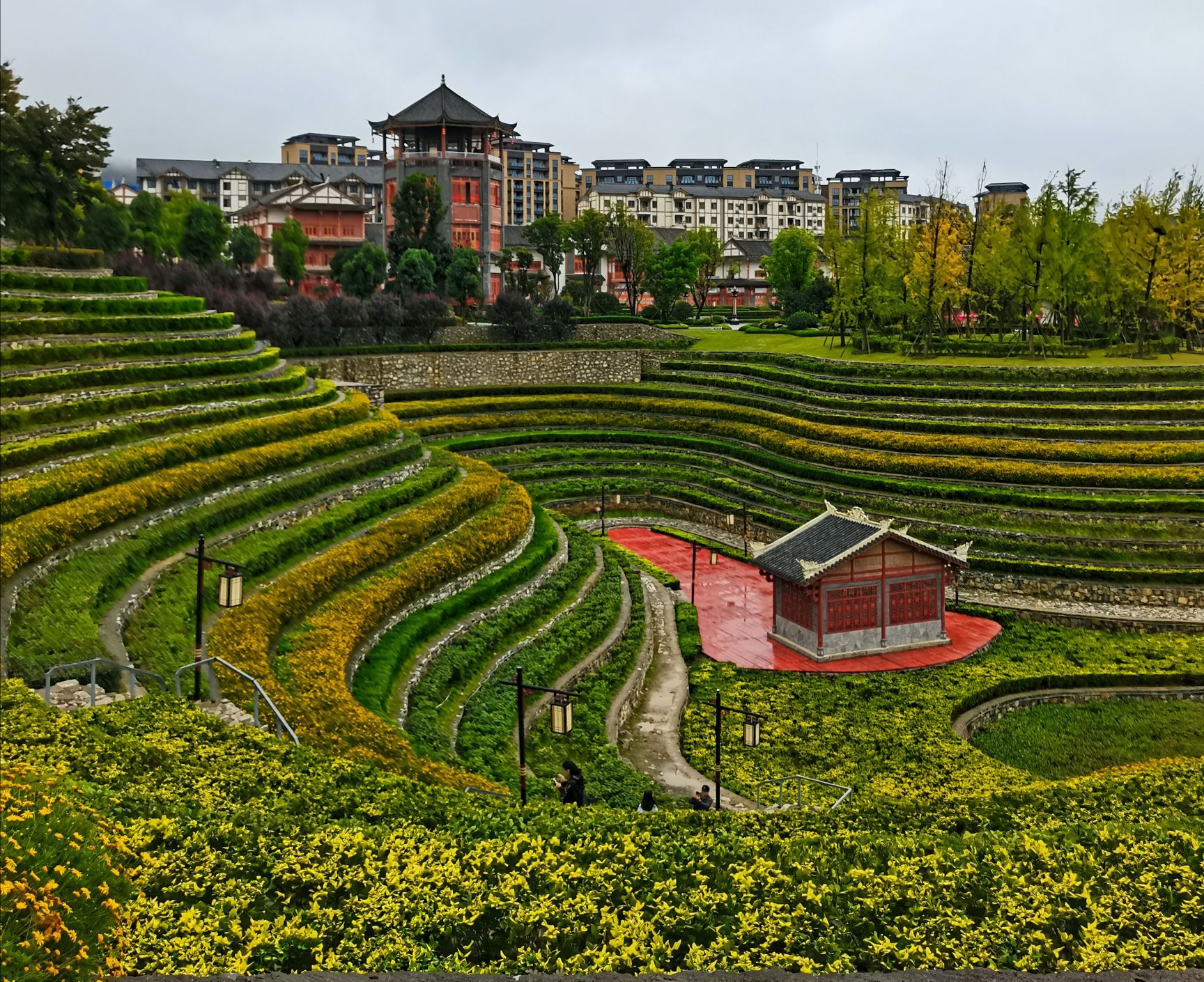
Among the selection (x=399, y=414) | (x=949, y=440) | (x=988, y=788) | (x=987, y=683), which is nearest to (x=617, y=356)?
(x=399, y=414)

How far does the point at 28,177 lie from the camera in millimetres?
41906

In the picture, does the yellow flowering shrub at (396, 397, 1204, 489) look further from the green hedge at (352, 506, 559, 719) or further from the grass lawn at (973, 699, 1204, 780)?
the green hedge at (352, 506, 559, 719)

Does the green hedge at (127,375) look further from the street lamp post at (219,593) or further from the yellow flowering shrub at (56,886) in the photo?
the yellow flowering shrub at (56,886)

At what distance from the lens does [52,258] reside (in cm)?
4281

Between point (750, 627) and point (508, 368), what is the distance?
31178 mm

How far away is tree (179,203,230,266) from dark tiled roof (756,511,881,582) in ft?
172

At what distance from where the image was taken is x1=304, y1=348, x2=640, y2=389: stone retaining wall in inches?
2336

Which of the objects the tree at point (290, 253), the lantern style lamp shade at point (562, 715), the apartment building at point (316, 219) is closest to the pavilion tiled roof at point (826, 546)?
the lantern style lamp shade at point (562, 715)

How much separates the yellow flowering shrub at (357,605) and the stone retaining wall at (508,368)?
24628 millimetres

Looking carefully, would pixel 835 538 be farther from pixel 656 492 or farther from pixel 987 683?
pixel 656 492

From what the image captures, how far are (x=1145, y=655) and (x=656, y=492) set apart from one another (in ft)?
75.1

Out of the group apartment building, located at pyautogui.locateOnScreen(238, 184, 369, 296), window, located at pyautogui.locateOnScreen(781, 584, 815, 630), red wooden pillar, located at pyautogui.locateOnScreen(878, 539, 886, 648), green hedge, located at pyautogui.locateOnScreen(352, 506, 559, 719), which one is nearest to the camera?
green hedge, located at pyautogui.locateOnScreen(352, 506, 559, 719)

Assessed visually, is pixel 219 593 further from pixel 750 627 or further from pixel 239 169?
pixel 239 169

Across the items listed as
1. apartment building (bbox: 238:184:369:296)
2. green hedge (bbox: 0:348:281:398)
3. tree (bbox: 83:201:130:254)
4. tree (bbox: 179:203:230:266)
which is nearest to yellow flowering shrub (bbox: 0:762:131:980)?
green hedge (bbox: 0:348:281:398)
